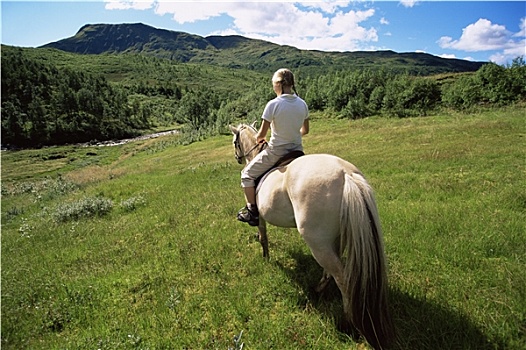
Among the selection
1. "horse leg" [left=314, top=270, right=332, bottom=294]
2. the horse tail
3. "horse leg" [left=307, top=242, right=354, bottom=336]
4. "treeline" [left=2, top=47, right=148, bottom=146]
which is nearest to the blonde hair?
the horse tail

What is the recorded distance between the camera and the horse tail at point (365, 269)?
3566 millimetres

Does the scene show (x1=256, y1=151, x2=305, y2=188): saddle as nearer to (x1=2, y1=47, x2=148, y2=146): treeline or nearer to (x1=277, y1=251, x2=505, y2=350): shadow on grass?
(x1=277, y1=251, x2=505, y2=350): shadow on grass

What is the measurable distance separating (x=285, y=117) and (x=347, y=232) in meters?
2.33

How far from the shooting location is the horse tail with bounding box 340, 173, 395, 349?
357 cm

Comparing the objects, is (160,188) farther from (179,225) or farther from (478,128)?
(478,128)

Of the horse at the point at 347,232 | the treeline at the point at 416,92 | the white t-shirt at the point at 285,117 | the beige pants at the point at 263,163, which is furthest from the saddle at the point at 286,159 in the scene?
the treeline at the point at 416,92

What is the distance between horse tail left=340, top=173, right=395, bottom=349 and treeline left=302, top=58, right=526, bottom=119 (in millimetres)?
41249

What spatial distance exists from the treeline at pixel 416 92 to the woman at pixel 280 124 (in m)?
40.2

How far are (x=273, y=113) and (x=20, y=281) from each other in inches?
277

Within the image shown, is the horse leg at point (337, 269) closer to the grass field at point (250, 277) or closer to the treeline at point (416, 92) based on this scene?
the grass field at point (250, 277)

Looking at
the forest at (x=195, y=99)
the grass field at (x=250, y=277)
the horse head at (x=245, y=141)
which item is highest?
the forest at (x=195, y=99)

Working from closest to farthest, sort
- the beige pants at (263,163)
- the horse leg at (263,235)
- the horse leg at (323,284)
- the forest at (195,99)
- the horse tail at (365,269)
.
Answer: the horse tail at (365,269)
the horse leg at (323,284)
the beige pants at (263,163)
the horse leg at (263,235)
the forest at (195,99)

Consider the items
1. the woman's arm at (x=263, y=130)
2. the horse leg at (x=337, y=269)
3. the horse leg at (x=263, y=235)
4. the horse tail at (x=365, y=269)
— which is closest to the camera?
the horse tail at (x=365, y=269)

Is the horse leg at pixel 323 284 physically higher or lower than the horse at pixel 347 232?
lower
